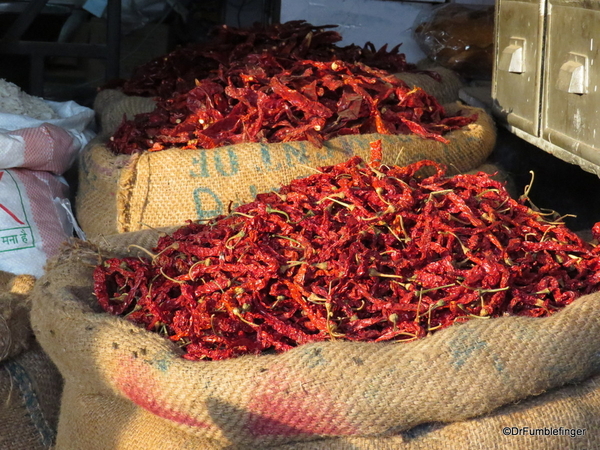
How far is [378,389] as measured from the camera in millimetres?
1596

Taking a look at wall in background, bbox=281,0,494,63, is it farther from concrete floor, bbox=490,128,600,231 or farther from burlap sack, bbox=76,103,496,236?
burlap sack, bbox=76,103,496,236

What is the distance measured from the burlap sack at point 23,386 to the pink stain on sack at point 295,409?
104cm

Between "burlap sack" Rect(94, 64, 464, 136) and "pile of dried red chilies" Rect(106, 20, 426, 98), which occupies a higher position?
"pile of dried red chilies" Rect(106, 20, 426, 98)

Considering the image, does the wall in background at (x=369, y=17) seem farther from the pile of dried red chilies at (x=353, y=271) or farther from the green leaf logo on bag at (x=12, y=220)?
the pile of dried red chilies at (x=353, y=271)

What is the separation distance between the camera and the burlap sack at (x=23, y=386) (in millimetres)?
2305

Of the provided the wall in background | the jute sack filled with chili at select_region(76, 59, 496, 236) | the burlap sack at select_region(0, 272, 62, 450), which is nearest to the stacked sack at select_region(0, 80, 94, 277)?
the jute sack filled with chili at select_region(76, 59, 496, 236)

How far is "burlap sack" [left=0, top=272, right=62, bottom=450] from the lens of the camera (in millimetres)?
2305

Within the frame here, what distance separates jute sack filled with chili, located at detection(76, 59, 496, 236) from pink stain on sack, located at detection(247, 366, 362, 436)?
881 mm

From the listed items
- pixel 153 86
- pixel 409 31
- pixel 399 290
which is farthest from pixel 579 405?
pixel 409 31

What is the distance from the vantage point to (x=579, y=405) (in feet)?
5.58

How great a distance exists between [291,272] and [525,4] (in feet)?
5.26

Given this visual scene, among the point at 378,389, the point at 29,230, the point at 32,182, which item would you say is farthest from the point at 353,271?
the point at 32,182

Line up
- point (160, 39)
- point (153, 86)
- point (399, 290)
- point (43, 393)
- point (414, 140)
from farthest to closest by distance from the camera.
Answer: point (160, 39), point (153, 86), point (414, 140), point (43, 393), point (399, 290)

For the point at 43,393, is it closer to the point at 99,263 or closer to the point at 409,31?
the point at 99,263
